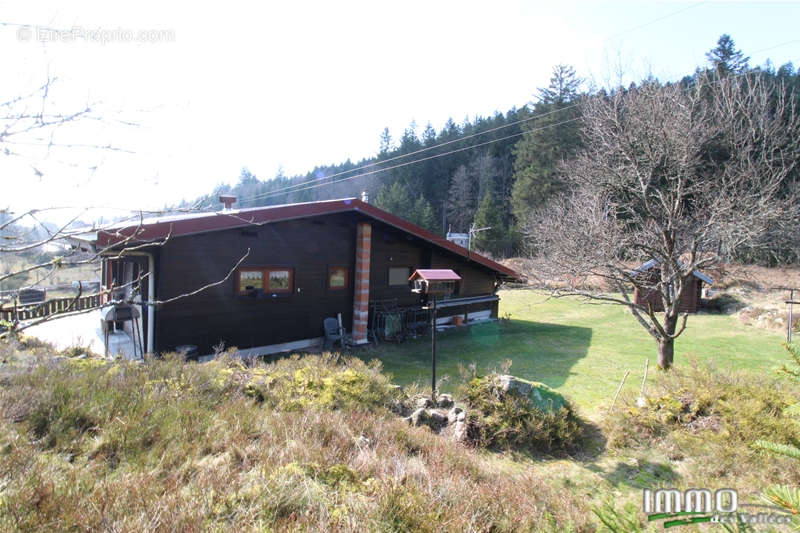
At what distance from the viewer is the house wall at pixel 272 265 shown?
8547mm

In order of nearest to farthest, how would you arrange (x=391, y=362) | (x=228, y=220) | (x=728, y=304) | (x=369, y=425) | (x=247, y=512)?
1. (x=247, y=512)
2. (x=369, y=425)
3. (x=228, y=220)
4. (x=391, y=362)
5. (x=728, y=304)

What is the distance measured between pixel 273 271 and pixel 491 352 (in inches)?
250

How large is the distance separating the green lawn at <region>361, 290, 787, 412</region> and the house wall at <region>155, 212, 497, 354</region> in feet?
6.38

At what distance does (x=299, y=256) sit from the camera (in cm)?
1061

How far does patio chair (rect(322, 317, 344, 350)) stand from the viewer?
1087cm

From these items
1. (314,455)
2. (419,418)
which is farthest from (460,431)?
(314,455)

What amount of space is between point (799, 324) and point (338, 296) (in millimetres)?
15321

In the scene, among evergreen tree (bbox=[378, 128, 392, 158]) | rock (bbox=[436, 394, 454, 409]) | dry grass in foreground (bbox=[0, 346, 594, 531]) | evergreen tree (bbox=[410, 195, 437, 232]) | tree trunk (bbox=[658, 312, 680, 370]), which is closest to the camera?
dry grass in foreground (bbox=[0, 346, 594, 531])

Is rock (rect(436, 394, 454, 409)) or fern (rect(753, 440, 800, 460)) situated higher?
fern (rect(753, 440, 800, 460))

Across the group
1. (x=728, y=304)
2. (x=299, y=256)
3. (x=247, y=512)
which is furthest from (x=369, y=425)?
(x=728, y=304)

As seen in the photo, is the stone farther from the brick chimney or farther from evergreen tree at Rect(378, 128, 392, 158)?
evergreen tree at Rect(378, 128, 392, 158)

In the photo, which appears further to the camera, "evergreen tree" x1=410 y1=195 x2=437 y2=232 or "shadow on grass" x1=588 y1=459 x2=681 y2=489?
"evergreen tree" x1=410 y1=195 x2=437 y2=232

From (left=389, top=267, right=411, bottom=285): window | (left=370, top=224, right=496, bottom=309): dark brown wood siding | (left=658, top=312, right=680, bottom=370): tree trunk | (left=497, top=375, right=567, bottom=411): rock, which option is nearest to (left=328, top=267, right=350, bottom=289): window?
(left=370, top=224, right=496, bottom=309): dark brown wood siding

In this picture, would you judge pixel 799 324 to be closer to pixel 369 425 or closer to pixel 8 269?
pixel 369 425
